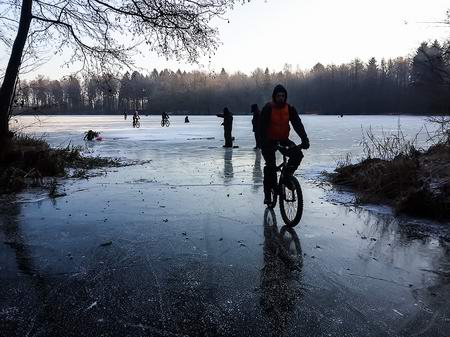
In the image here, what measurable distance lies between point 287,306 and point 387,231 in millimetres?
3008

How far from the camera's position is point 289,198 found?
630 centimetres

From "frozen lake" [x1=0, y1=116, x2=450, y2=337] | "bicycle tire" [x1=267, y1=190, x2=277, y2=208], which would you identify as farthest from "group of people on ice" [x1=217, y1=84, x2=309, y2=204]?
"frozen lake" [x1=0, y1=116, x2=450, y2=337]

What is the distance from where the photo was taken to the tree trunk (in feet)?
33.4

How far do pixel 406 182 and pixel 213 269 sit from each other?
529 centimetres

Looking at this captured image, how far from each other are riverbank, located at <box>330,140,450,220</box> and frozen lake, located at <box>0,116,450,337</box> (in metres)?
0.45

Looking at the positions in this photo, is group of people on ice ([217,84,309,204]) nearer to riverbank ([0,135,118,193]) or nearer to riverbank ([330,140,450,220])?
riverbank ([330,140,450,220])

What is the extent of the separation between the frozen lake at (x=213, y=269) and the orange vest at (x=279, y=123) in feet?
4.26

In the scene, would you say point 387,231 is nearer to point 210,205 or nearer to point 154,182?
point 210,205

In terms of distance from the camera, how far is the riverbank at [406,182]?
671 centimetres

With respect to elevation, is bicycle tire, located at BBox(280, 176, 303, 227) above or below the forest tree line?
below

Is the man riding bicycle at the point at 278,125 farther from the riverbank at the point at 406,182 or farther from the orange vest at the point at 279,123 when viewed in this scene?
the riverbank at the point at 406,182

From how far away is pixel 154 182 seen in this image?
9648 millimetres

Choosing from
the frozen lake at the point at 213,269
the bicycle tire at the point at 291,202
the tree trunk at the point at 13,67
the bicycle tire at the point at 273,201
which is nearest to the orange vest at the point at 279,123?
the bicycle tire at the point at 291,202

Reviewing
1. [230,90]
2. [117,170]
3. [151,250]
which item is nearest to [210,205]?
[151,250]
